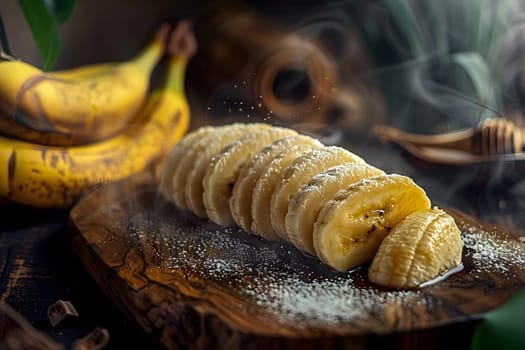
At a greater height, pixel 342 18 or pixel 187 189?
pixel 342 18

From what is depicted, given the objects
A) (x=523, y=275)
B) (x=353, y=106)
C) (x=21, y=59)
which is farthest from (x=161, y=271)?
(x=353, y=106)

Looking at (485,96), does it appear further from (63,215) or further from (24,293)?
(24,293)

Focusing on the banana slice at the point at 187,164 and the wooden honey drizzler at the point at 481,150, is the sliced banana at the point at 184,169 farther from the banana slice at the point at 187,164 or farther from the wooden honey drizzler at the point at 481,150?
the wooden honey drizzler at the point at 481,150

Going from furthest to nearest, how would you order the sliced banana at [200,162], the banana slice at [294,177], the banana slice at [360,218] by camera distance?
the sliced banana at [200,162] < the banana slice at [294,177] < the banana slice at [360,218]

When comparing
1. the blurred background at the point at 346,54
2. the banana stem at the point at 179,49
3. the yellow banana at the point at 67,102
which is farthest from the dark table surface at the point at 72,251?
the banana stem at the point at 179,49

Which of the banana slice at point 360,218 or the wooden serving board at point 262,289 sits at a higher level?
the banana slice at point 360,218

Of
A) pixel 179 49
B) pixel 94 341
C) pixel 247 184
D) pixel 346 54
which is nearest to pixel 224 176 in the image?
pixel 247 184
